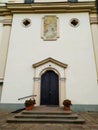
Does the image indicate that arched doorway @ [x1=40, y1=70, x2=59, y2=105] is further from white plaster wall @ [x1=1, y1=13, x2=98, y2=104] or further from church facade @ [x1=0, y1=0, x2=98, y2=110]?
white plaster wall @ [x1=1, y1=13, x2=98, y2=104]

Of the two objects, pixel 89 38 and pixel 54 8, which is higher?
pixel 54 8

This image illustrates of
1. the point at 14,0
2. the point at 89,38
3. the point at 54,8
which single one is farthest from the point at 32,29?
the point at 89,38

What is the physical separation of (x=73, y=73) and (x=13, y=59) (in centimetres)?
440

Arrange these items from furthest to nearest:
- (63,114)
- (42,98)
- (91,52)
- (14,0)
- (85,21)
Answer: (14,0) < (85,21) < (91,52) < (42,98) < (63,114)

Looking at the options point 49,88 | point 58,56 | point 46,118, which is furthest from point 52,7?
point 46,118

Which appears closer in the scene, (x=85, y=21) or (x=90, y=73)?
(x=90, y=73)

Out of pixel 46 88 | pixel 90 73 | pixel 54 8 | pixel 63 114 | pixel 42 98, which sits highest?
pixel 54 8

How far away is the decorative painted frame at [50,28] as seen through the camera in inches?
432

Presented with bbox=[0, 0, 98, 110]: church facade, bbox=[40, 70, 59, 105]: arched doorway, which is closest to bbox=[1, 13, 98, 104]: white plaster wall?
bbox=[0, 0, 98, 110]: church facade

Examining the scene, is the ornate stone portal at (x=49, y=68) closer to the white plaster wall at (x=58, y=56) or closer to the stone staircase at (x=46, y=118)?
the white plaster wall at (x=58, y=56)

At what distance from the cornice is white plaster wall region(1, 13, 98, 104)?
1.22ft

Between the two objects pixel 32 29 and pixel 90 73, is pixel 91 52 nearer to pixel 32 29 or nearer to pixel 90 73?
pixel 90 73

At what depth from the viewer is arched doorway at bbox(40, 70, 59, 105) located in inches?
380

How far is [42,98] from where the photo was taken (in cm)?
973
